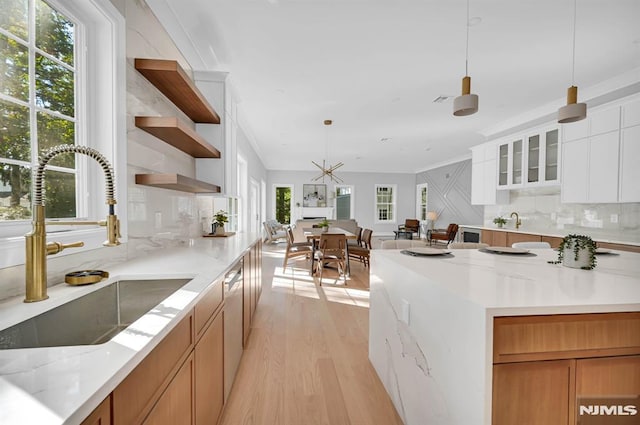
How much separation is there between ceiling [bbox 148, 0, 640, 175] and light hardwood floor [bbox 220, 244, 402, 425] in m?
2.76

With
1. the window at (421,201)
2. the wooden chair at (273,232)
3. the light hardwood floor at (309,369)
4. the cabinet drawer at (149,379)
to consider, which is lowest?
the light hardwood floor at (309,369)

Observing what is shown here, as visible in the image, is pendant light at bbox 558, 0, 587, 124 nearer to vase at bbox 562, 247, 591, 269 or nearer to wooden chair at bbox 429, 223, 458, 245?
vase at bbox 562, 247, 591, 269

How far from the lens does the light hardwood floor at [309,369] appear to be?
65.9 inches

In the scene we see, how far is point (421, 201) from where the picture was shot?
11.2m

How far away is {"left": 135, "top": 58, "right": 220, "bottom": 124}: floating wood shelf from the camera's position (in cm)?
181

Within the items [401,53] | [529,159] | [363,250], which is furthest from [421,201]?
[401,53]

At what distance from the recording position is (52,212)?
1338mm

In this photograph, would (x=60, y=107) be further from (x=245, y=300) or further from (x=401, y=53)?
(x=401, y=53)

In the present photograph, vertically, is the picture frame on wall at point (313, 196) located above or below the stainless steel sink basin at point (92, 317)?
above

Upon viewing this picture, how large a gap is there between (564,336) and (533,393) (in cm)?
23

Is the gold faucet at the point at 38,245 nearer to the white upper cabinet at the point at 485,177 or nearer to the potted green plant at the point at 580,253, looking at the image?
the potted green plant at the point at 580,253

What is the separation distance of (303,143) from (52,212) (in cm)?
612

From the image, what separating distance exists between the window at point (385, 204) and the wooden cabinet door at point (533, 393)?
1068 centimetres
